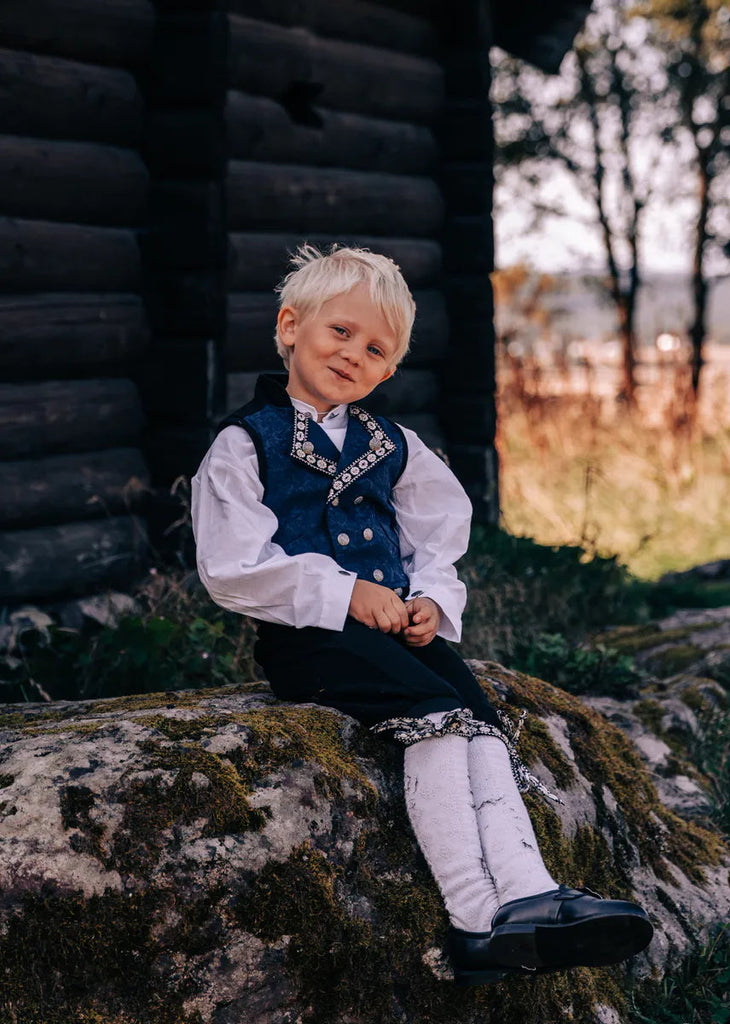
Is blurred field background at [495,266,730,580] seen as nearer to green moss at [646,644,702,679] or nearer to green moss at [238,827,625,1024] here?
green moss at [646,644,702,679]

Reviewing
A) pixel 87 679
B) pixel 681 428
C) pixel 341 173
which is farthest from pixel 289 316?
pixel 681 428

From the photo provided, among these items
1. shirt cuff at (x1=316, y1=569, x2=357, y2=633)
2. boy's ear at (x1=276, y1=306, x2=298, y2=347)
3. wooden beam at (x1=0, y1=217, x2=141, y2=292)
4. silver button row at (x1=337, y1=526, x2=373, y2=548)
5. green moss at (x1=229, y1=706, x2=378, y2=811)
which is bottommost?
green moss at (x1=229, y1=706, x2=378, y2=811)

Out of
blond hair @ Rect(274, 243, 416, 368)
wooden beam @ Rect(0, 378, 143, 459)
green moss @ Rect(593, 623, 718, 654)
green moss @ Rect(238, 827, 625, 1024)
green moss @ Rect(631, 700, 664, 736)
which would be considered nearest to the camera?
green moss @ Rect(238, 827, 625, 1024)

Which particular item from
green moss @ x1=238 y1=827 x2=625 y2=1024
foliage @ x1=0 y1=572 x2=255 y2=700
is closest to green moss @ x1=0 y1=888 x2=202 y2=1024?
green moss @ x1=238 y1=827 x2=625 y2=1024

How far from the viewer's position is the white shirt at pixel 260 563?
2.53m

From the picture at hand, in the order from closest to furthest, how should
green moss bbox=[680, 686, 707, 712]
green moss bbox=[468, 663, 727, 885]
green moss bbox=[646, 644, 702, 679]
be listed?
green moss bbox=[468, 663, 727, 885] → green moss bbox=[680, 686, 707, 712] → green moss bbox=[646, 644, 702, 679]

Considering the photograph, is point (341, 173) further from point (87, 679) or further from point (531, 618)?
point (87, 679)

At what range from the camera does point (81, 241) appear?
16.3ft

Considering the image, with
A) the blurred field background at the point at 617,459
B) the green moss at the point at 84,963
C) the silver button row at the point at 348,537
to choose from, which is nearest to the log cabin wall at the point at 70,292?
the silver button row at the point at 348,537

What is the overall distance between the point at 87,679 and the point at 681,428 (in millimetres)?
6854

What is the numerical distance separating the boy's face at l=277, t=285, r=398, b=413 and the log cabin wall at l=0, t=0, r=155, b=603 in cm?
199

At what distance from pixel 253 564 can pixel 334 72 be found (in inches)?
163

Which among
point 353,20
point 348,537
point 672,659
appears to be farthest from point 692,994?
point 353,20

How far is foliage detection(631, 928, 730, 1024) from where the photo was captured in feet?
8.88
